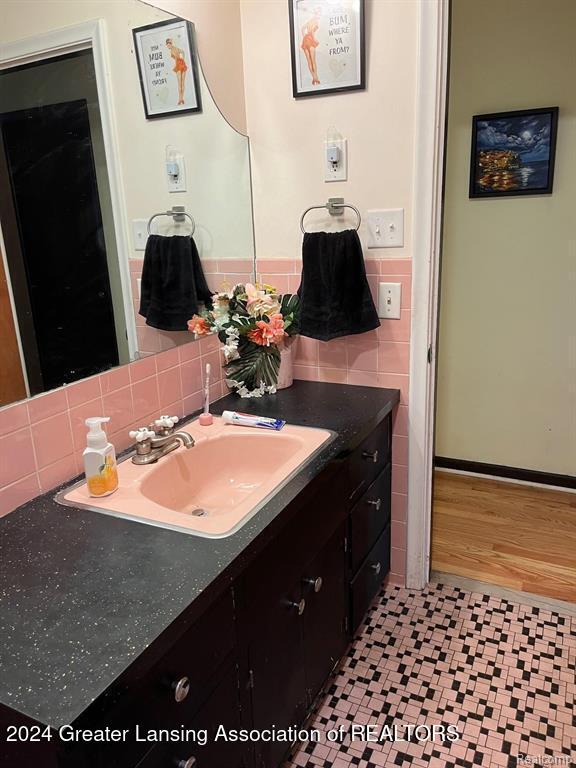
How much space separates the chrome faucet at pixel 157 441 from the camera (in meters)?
1.38

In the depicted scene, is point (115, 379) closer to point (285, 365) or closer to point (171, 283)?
point (171, 283)

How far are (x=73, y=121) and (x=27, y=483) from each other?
0.85 metres

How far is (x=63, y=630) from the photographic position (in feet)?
2.73

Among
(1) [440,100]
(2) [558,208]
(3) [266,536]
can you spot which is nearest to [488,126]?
(2) [558,208]

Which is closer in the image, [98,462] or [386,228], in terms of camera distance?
[98,462]

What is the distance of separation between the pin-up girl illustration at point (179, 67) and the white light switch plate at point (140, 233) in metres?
0.43

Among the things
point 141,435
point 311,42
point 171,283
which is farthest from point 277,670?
point 311,42

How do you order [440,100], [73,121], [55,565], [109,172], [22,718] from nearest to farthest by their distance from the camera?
[22,718], [55,565], [73,121], [109,172], [440,100]

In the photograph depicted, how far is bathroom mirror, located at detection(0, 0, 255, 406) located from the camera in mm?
1182

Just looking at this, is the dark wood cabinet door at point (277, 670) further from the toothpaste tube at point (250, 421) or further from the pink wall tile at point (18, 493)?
the pink wall tile at point (18, 493)

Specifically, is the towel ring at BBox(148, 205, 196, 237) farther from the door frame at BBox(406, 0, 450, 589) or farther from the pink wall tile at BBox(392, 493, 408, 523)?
the pink wall tile at BBox(392, 493, 408, 523)

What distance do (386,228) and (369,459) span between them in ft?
2.44

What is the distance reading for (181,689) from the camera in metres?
0.90

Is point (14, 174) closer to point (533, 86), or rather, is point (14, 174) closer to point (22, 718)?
point (22, 718)
